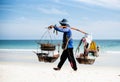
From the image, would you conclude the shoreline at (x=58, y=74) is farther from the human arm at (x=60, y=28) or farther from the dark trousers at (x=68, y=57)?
the human arm at (x=60, y=28)

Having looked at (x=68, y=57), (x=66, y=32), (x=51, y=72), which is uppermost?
(x=66, y=32)

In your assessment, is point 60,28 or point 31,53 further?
point 31,53

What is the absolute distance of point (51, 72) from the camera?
13.7 feet

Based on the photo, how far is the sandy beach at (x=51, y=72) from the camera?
407cm

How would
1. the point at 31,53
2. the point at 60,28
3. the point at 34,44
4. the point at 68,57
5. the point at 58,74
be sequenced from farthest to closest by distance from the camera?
the point at 31,53
the point at 34,44
the point at 58,74
the point at 68,57
the point at 60,28

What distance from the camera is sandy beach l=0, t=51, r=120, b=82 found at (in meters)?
4.07

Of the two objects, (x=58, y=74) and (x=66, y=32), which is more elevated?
(x=66, y=32)

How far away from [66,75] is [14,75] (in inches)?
21.0

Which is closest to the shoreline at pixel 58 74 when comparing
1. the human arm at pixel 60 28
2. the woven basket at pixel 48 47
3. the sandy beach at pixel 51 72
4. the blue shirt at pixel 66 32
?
the sandy beach at pixel 51 72

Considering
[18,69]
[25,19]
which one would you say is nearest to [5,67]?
[18,69]

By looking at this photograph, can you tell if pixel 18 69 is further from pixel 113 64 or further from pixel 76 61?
pixel 113 64

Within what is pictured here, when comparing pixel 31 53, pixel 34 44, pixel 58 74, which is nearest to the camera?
pixel 58 74

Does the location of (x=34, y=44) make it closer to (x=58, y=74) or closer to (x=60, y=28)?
(x=58, y=74)

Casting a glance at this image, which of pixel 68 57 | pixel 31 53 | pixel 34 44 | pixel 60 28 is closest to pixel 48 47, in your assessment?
pixel 68 57
